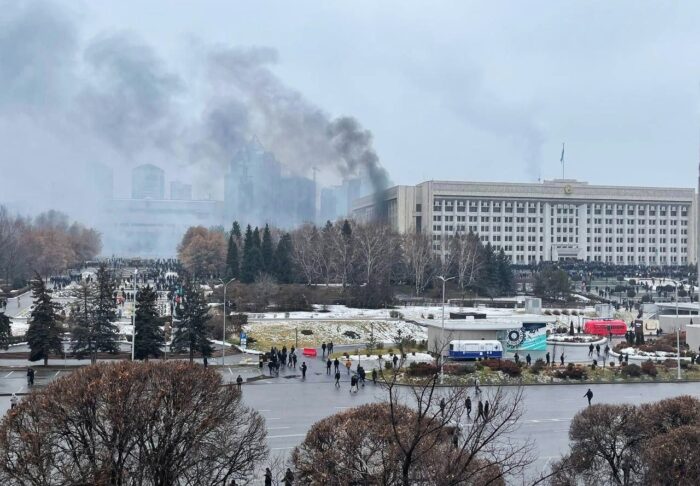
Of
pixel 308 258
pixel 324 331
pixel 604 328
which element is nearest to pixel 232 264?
pixel 308 258

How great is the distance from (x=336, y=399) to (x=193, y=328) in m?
11.1

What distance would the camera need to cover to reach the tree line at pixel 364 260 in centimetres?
6656

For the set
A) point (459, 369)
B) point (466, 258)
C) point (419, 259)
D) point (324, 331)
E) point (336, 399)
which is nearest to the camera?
point (336, 399)

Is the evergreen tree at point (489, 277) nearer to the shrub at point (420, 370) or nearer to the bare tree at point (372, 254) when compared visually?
the bare tree at point (372, 254)

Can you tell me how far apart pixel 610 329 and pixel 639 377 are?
55.6 ft

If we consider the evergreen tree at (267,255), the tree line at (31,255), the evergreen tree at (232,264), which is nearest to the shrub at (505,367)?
the evergreen tree at (267,255)

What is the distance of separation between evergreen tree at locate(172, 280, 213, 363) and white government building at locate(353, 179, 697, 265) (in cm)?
6667

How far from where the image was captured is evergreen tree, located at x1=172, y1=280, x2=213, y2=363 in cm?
3522

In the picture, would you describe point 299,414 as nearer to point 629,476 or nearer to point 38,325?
point 629,476

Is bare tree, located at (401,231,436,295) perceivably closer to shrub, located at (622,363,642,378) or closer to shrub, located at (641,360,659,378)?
shrub, located at (641,360,659,378)

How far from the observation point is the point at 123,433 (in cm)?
1338

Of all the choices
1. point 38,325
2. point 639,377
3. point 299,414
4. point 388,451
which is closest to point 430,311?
point 639,377

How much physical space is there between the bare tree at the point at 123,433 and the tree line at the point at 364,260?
148ft

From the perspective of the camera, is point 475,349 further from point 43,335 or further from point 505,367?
point 43,335
